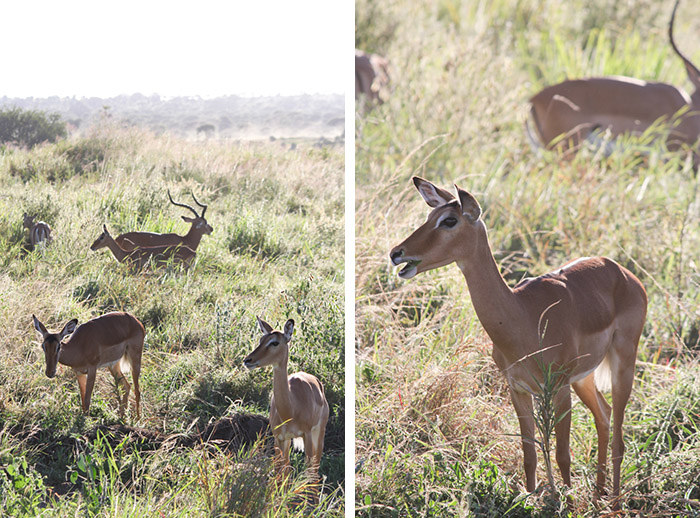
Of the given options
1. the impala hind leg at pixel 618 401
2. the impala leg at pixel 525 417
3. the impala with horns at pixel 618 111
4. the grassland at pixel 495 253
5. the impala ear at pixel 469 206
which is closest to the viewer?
the impala ear at pixel 469 206

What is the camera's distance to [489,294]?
1.98m

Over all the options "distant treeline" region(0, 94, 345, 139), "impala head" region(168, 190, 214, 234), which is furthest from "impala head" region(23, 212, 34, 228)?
"impala head" region(168, 190, 214, 234)

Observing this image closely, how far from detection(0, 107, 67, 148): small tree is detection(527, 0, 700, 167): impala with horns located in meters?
3.48

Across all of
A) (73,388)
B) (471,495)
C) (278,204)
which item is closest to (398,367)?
(471,495)

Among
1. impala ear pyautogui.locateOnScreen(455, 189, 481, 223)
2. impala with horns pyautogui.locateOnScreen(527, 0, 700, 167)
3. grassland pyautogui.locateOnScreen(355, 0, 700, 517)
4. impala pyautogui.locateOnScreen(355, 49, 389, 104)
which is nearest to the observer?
impala ear pyautogui.locateOnScreen(455, 189, 481, 223)

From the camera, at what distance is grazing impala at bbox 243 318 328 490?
2.10 metres

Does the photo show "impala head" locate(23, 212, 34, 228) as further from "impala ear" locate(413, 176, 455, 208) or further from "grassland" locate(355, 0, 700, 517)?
"grassland" locate(355, 0, 700, 517)

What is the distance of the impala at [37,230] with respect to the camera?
6.69 ft

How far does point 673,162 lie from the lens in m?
4.73

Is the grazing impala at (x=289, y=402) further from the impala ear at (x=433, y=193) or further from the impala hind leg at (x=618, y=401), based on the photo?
the impala hind leg at (x=618, y=401)

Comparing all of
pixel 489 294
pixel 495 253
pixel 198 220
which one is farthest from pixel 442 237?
pixel 495 253

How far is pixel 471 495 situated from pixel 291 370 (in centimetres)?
68

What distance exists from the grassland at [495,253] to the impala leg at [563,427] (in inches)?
3.0

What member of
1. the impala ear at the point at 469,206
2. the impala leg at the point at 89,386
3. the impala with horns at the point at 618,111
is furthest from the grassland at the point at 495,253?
the impala leg at the point at 89,386
